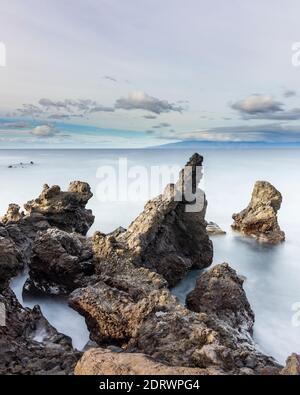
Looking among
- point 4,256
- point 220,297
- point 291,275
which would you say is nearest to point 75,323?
point 4,256

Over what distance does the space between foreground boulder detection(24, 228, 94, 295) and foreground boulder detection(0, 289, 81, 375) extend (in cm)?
176

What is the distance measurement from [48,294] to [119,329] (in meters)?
3.66

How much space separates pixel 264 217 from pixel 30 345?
44.1 ft

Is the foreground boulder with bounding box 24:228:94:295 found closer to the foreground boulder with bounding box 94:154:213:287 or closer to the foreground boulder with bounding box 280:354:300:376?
the foreground boulder with bounding box 94:154:213:287

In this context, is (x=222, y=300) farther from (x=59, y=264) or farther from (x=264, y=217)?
(x=264, y=217)

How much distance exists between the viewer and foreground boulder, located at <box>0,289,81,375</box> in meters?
5.47

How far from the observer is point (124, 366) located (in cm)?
462

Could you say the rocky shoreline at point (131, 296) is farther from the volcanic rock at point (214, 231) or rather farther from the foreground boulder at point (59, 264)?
the volcanic rock at point (214, 231)

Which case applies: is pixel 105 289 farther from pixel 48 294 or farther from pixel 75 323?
pixel 48 294

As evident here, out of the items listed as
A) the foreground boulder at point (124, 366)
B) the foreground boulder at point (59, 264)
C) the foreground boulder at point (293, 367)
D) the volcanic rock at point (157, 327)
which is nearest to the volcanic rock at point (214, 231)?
the foreground boulder at point (59, 264)

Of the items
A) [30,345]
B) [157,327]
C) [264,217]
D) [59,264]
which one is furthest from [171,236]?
[264,217]

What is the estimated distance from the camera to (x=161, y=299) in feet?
23.7

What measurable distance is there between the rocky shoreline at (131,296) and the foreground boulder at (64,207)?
4 cm
